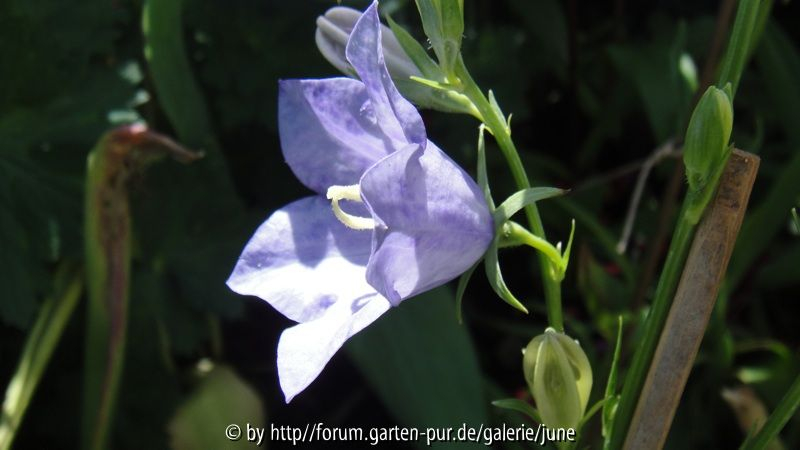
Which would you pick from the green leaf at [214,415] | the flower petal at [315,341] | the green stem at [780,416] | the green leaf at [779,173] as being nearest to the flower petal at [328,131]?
the flower petal at [315,341]

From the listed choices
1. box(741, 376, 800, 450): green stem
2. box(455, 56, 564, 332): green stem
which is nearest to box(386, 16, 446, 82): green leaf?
box(455, 56, 564, 332): green stem

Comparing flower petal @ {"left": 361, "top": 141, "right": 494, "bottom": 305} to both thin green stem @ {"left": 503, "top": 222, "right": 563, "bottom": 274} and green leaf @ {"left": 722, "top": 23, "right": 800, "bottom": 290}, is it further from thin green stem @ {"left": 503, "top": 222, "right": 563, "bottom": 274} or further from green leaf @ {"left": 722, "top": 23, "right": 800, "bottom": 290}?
green leaf @ {"left": 722, "top": 23, "right": 800, "bottom": 290}

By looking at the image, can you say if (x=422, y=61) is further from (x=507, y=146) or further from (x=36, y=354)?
(x=36, y=354)

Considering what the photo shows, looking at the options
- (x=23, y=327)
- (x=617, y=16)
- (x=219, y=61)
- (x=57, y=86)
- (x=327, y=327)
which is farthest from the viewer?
(x=617, y=16)

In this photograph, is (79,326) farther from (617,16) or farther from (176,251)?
(617,16)

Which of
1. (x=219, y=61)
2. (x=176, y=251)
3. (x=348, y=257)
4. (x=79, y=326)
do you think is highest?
(x=348, y=257)

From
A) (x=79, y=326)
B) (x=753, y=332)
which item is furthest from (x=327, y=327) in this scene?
(x=753, y=332)

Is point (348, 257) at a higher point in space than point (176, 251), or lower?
higher
